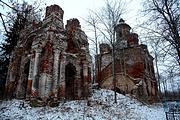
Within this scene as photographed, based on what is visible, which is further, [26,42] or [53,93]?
[26,42]

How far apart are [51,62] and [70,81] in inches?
128

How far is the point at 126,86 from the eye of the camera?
25094 mm

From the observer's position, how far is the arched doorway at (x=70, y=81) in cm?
1754

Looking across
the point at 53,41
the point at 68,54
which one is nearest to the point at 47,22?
the point at 53,41

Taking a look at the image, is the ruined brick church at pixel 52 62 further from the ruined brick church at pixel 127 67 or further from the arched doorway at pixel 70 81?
the ruined brick church at pixel 127 67

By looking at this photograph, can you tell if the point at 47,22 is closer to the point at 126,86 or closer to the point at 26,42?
the point at 26,42

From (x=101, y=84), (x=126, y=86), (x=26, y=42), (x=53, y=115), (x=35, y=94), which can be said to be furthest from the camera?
(x=101, y=84)

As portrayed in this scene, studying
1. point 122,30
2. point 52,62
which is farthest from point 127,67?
point 52,62

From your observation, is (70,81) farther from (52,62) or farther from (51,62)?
(51,62)

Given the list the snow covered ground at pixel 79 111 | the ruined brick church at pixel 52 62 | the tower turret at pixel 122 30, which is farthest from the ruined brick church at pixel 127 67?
the snow covered ground at pixel 79 111

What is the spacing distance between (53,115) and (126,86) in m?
15.0

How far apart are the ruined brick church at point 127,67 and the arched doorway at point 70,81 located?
25.0 ft

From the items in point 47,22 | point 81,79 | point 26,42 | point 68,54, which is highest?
point 47,22

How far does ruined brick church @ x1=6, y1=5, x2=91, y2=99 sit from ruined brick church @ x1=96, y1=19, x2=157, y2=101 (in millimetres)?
6847
